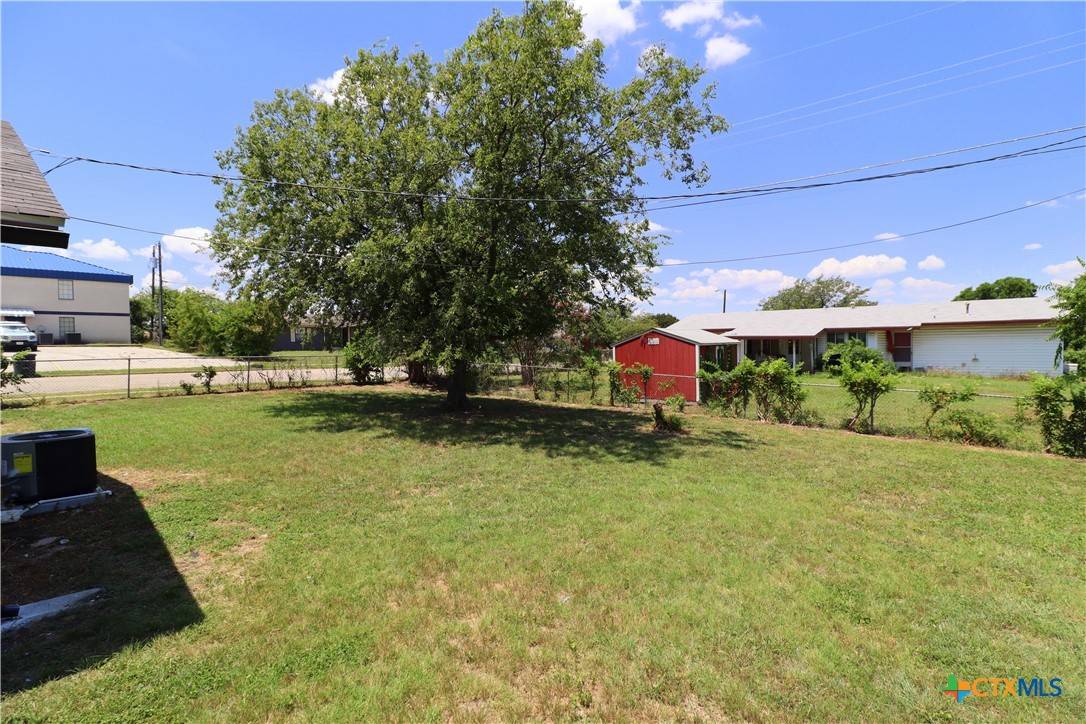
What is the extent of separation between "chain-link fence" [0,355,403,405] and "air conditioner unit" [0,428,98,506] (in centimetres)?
739

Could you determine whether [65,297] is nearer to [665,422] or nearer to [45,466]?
[45,466]

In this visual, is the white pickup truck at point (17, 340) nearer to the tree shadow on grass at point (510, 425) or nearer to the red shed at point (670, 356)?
the tree shadow on grass at point (510, 425)

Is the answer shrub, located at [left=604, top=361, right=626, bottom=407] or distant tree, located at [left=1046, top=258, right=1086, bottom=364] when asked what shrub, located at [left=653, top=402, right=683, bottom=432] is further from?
distant tree, located at [left=1046, top=258, right=1086, bottom=364]

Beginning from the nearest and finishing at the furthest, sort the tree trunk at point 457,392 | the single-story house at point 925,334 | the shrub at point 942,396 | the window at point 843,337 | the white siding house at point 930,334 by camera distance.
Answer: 1. the shrub at point 942,396
2. the tree trunk at point 457,392
3. the single-story house at point 925,334
4. the white siding house at point 930,334
5. the window at point 843,337

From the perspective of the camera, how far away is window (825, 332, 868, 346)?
93.0ft

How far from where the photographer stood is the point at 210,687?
2713 millimetres

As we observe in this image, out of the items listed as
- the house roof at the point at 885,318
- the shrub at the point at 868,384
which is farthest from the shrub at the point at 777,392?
the house roof at the point at 885,318

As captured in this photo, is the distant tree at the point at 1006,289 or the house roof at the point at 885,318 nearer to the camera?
the house roof at the point at 885,318

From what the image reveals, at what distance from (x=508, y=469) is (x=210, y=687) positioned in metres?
5.10

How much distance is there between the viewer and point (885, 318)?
95.0 feet

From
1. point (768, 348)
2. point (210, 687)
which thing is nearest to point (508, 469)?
point (210, 687)

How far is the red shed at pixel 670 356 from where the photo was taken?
1612 centimetres

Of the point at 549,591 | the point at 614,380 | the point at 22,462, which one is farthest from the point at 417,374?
the point at 549,591

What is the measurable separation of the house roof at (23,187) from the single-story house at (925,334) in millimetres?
15947
